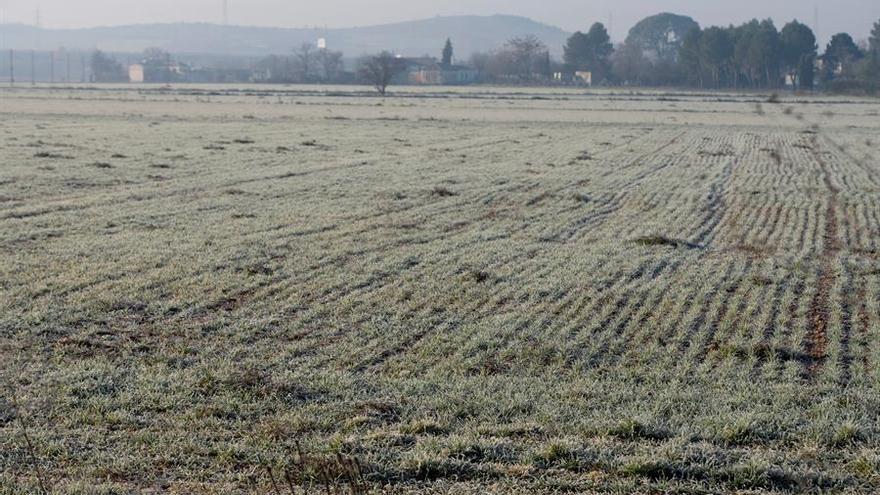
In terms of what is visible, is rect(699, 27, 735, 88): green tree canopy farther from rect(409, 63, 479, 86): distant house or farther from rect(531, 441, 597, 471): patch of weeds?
rect(409, 63, 479, 86): distant house

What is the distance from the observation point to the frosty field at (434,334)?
761 centimetres

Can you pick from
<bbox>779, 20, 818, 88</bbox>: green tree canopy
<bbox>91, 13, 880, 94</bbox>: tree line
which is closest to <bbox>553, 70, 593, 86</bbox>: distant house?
<bbox>91, 13, 880, 94</bbox>: tree line

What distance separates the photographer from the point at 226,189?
25062 millimetres

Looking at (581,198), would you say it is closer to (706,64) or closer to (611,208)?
(611,208)

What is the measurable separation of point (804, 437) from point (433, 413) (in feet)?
9.63

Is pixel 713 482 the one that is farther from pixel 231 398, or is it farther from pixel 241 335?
pixel 241 335

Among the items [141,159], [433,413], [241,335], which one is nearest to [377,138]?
[141,159]

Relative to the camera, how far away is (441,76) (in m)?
182

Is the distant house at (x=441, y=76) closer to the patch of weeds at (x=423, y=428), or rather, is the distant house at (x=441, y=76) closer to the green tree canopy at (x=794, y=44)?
the green tree canopy at (x=794, y=44)

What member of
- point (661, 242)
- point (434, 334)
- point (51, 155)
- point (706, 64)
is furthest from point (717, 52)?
point (434, 334)

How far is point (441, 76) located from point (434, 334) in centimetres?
17339

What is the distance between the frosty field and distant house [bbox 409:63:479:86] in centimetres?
15225

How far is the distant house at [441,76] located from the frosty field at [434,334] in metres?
152

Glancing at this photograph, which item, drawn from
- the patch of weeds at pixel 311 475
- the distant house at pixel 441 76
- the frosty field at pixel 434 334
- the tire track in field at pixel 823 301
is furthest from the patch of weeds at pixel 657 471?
the distant house at pixel 441 76
